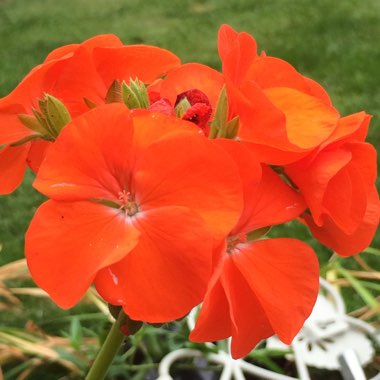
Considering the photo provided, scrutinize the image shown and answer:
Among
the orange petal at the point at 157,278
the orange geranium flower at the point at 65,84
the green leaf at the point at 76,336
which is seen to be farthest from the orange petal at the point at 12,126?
the green leaf at the point at 76,336

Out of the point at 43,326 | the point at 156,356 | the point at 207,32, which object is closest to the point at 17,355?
the point at 156,356

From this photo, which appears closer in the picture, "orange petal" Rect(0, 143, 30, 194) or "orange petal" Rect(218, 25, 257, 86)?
"orange petal" Rect(218, 25, 257, 86)

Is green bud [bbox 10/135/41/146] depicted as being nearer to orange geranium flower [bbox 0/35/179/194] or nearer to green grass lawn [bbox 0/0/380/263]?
orange geranium flower [bbox 0/35/179/194]

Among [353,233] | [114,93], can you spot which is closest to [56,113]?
[114,93]

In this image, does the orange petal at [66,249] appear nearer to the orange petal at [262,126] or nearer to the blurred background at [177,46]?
the orange petal at [262,126]

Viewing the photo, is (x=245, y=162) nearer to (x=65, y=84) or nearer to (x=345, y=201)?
(x=345, y=201)

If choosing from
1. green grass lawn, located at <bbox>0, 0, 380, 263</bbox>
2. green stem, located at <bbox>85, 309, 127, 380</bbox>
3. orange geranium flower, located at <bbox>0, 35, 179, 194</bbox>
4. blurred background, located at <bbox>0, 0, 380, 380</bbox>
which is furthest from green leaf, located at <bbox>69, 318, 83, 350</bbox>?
green grass lawn, located at <bbox>0, 0, 380, 263</bbox>

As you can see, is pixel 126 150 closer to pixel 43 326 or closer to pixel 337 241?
pixel 337 241
